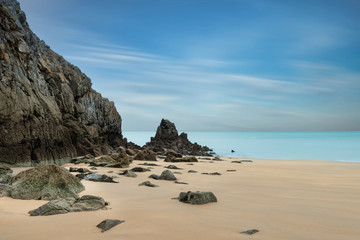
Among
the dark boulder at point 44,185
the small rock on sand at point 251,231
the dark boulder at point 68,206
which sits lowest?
the small rock on sand at point 251,231

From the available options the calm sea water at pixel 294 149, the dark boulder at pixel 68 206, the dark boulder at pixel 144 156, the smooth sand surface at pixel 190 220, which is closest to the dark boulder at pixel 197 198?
the smooth sand surface at pixel 190 220

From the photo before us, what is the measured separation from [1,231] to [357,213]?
5.73 m

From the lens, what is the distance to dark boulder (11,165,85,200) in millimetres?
5258

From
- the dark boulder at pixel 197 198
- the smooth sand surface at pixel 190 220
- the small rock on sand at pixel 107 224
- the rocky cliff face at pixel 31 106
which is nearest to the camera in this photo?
the smooth sand surface at pixel 190 220

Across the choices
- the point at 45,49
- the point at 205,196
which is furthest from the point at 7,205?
the point at 45,49

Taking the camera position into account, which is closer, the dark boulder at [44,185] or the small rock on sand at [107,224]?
the small rock on sand at [107,224]

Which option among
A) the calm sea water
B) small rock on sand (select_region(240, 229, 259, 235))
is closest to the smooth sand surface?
small rock on sand (select_region(240, 229, 259, 235))

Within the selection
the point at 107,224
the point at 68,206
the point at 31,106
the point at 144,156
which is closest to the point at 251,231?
the point at 107,224

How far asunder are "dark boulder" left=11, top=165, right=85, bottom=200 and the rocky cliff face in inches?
325

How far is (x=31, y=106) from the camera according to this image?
14.1 metres

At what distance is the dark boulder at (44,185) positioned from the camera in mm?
5258

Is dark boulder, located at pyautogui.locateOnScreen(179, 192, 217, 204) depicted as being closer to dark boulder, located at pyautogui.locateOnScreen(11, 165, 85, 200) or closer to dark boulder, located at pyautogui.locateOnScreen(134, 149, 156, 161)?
dark boulder, located at pyautogui.locateOnScreen(11, 165, 85, 200)

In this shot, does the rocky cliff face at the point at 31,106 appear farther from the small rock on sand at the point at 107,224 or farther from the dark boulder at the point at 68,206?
the small rock on sand at the point at 107,224

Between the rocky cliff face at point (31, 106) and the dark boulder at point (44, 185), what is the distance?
27.1ft
